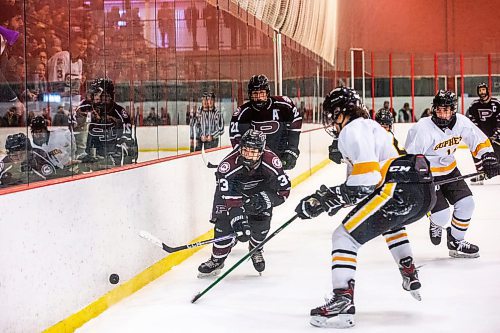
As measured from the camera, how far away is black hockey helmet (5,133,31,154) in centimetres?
376

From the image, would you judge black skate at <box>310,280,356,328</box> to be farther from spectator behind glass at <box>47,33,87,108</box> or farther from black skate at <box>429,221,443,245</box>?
black skate at <box>429,221,443,245</box>

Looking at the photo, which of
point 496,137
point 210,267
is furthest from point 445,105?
point 496,137

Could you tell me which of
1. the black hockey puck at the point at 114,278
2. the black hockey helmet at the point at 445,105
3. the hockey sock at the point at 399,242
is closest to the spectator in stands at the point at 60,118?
the black hockey puck at the point at 114,278

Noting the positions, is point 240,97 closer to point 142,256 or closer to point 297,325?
point 142,256

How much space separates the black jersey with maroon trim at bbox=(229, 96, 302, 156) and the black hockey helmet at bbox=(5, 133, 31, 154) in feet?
7.07

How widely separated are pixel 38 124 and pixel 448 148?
9.24 ft

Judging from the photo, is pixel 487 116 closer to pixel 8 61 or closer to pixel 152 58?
pixel 152 58

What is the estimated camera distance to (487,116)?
1024 cm

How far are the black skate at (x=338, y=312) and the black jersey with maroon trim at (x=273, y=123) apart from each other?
6.76 feet

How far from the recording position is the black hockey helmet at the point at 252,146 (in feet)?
16.8

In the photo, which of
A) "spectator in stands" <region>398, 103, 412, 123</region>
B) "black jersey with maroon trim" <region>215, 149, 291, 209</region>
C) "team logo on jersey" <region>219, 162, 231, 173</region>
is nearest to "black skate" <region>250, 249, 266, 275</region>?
"black jersey with maroon trim" <region>215, 149, 291, 209</region>

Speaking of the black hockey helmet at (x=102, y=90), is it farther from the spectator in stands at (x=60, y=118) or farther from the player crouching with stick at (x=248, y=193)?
the player crouching with stick at (x=248, y=193)

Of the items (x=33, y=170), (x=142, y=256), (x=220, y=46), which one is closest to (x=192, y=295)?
(x=142, y=256)

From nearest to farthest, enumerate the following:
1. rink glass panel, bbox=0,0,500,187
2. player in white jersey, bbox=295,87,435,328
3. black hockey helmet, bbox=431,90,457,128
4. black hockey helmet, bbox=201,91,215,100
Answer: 1. player in white jersey, bbox=295,87,435,328
2. rink glass panel, bbox=0,0,500,187
3. black hockey helmet, bbox=431,90,457,128
4. black hockey helmet, bbox=201,91,215,100
